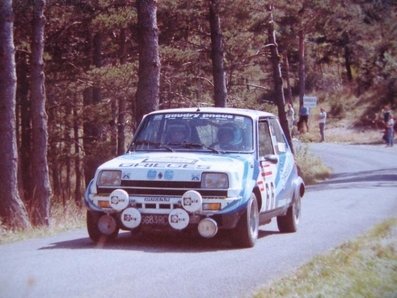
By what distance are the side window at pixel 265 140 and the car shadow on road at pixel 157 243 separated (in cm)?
135

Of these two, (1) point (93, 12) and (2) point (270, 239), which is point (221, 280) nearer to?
(2) point (270, 239)

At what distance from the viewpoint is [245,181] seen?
9969 mm

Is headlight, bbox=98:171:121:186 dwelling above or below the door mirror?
below

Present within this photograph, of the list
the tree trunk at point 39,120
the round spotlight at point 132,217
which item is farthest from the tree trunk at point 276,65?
the round spotlight at point 132,217

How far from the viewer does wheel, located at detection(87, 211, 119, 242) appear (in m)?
9.99

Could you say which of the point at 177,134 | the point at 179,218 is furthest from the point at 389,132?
the point at 179,218

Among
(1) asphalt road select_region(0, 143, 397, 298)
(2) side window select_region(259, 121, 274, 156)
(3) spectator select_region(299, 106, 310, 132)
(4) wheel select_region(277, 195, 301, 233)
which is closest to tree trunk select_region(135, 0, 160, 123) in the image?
(1) asphalt road select_region(0, 143, 397, 298)

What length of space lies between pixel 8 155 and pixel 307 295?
38.7 feet

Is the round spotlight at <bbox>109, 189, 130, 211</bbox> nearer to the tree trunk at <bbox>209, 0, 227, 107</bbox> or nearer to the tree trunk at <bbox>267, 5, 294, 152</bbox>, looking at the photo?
the tree trunk at <bbox>209, 0, 227, 107</bbox>

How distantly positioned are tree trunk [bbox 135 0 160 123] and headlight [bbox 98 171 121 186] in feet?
22.6

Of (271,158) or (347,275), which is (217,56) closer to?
(271,158)

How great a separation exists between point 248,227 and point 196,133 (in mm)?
1697

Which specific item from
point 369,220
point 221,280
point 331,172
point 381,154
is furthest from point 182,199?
point 381,154

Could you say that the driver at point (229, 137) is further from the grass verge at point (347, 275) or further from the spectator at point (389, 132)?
the spectator at point (389, 132)
